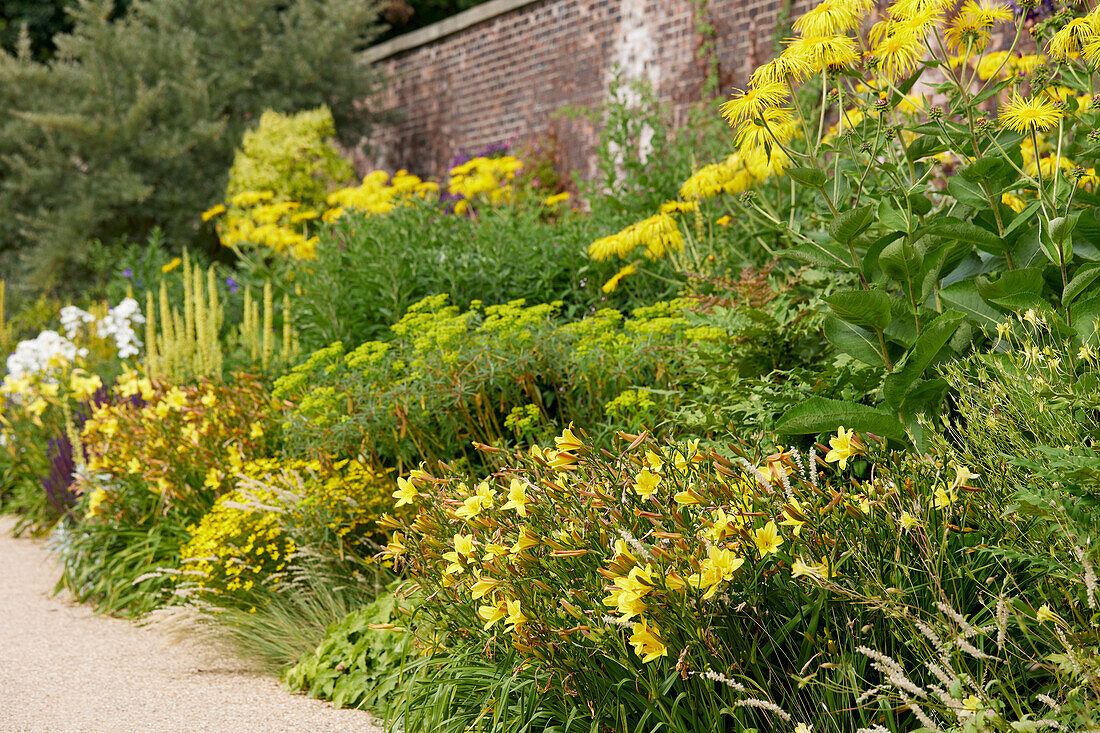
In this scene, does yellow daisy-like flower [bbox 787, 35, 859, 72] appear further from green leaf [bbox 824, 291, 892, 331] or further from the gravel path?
the gravel path

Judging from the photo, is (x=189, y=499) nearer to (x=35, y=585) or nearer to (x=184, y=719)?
(x=35, y=585)

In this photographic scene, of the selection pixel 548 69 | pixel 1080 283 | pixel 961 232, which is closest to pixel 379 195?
pixel 548 69

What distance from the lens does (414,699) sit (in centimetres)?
262

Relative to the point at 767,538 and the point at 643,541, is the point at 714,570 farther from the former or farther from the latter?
the point at 643,541

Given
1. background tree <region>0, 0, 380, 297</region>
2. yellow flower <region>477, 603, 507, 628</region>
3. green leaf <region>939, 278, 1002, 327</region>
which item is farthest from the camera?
background tree <region>0, 0, 380, 297</region>

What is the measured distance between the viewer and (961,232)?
2.55 m

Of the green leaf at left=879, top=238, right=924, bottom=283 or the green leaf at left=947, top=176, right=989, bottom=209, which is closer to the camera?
the green leaf at left=879, top=238, right=924, bottom=283

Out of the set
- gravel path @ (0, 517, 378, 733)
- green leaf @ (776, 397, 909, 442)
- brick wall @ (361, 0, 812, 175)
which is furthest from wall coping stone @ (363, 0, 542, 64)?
green leaf @ (776, 397, 909, 442)

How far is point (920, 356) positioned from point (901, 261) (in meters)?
0.30

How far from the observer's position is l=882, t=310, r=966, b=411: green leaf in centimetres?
235

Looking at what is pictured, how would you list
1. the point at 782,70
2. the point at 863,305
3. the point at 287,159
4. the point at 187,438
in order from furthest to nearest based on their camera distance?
the point at 287,159 < the point at 187,438 < the point at 782,70 < the point at 863,305

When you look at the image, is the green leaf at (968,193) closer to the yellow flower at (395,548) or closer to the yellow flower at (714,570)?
the yellow flower at (714,570)

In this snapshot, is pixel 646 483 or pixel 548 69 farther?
pixel 548 69

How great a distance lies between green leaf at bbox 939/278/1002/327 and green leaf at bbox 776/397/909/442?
435mm
